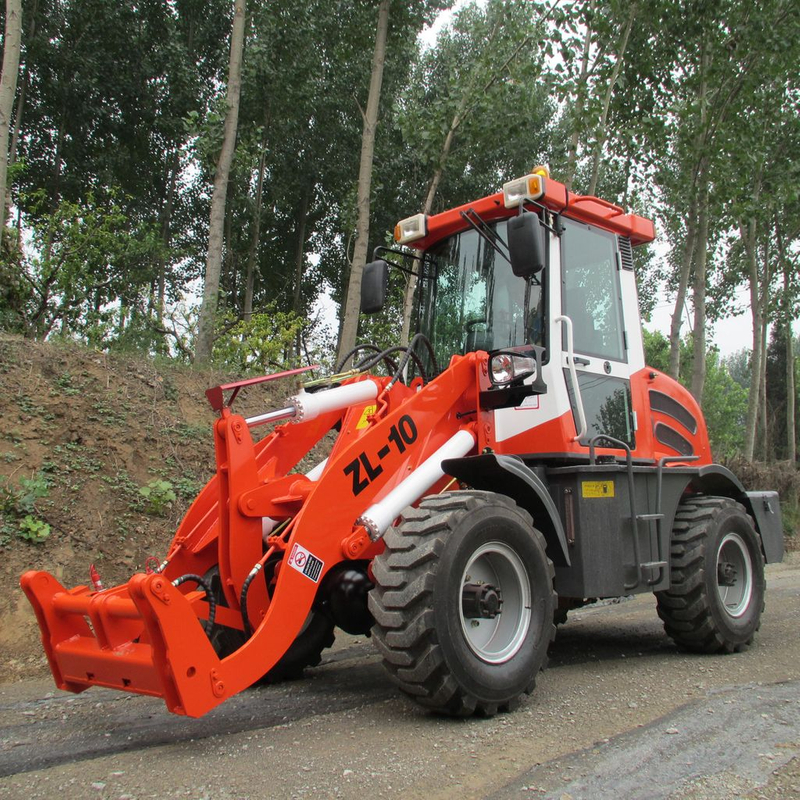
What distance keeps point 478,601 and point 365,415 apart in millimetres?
1606

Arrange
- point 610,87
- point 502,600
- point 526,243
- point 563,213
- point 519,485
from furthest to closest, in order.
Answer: point 610,87, point 563,213, point 519,485, point 526,243, point 502,600

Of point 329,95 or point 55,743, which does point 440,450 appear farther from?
point 329,95

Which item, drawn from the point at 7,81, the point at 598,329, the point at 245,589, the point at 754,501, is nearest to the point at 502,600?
the point at 245,589

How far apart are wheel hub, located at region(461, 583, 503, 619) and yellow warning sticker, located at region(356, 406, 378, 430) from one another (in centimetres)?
145

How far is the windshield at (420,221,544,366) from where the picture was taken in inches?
212

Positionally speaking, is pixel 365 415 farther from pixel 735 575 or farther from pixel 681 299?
pixel 681 299

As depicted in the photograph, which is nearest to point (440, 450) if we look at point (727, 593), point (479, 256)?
point (479, 256)

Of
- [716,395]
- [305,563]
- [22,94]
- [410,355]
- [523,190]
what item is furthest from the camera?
[716,395]

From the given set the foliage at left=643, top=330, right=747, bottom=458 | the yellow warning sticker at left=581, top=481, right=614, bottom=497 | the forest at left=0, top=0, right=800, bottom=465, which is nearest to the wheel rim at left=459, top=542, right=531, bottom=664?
the yellow warning sticker at left=581, top=481, right=614, bottom=497

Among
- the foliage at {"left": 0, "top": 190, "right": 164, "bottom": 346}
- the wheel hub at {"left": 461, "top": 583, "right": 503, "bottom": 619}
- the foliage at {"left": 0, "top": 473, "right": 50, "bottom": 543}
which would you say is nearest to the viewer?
the wheel hub at {"left": 461, "top": 583, "right": 503, "bottom": 619}

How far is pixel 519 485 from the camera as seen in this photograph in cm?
485

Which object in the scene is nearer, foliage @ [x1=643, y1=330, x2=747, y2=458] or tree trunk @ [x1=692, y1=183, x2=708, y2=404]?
tree trunk @ [x1=692, y1=183, x2=708, y2=404]

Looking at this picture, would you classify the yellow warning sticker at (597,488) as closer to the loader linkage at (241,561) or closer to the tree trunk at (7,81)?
the loader linkage at (241,561)

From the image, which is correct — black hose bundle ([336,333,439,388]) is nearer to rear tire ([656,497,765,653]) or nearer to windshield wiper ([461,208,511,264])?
windshield wiper ([461,208,511,264])
